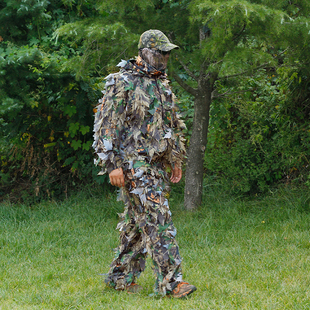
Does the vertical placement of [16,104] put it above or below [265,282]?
above

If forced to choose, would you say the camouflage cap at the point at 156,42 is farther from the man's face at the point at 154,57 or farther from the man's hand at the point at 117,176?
the man's hand at the point at 117,176

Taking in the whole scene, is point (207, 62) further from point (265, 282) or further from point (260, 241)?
point (265, 282)

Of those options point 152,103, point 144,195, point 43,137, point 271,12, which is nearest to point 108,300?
point 144,195

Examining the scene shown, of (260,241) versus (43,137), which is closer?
(260,241)

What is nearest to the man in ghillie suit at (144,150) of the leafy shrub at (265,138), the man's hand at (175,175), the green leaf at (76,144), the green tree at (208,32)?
the man's hand at (175,175)

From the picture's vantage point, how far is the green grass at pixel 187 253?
327 cm

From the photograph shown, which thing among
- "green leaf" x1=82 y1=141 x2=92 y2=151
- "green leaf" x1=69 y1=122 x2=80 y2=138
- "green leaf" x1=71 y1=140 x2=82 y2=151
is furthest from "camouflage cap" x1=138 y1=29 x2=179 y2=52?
"green leaf" x1=71 y1=140 x2=82 y2=151

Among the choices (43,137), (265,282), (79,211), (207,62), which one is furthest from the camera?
(43,137)

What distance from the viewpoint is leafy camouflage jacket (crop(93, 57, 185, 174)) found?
3234 mm

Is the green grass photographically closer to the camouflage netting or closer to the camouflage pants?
the camouflage pants

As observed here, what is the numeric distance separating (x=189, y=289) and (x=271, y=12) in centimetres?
281

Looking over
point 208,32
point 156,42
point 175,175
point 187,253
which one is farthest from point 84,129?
point 156,42

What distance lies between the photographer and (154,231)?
3234 mm

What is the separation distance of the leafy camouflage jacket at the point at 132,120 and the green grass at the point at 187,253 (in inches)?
41.4
